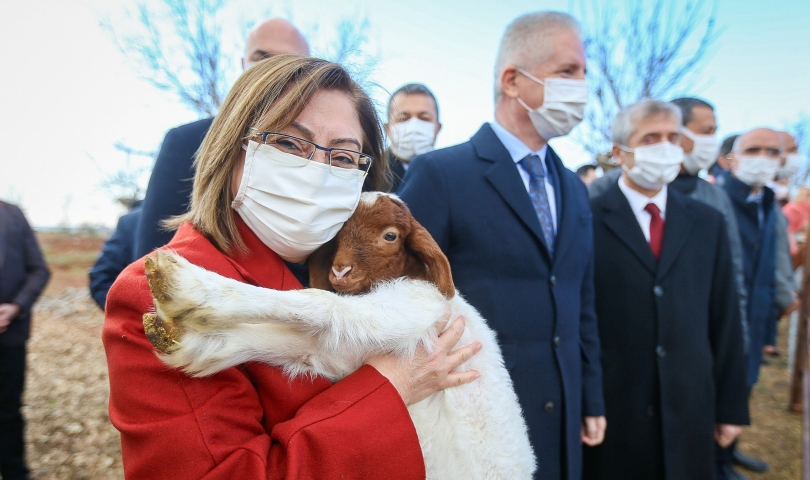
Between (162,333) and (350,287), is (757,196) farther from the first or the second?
(162,333)

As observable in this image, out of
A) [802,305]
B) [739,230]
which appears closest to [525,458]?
[739,230]

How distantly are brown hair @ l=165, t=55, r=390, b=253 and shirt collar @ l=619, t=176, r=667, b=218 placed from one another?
9.27 ft

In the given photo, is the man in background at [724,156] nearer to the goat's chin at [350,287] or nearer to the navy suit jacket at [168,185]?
the goat's chin at [350,287]

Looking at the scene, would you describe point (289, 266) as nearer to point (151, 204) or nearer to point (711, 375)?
point (151, 204)

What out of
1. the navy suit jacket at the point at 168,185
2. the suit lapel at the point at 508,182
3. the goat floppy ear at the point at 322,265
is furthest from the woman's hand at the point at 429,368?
the navy suit jacket at the point at 168,185

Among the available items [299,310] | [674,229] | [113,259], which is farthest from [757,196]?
[113,259]

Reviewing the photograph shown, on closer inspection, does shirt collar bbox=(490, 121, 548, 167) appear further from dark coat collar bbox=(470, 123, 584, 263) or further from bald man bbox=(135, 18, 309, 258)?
bald man bbox=(135, 18, 309, 258)

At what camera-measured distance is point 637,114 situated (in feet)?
12.7

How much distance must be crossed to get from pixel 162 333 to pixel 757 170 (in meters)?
6.41

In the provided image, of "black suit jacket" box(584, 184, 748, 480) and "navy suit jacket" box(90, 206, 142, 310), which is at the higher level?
"navy suit jacket" box(90, 206, 142, 310)

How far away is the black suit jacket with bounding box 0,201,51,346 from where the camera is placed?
4246 mm

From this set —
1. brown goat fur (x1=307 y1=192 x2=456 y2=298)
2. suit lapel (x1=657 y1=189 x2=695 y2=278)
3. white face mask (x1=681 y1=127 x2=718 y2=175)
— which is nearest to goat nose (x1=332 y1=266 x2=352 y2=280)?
brown goat fur (x1=307 y1=192 x2=456 y2=298)

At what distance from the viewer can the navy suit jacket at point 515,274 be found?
2428 mm

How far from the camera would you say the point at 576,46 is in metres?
2.96
